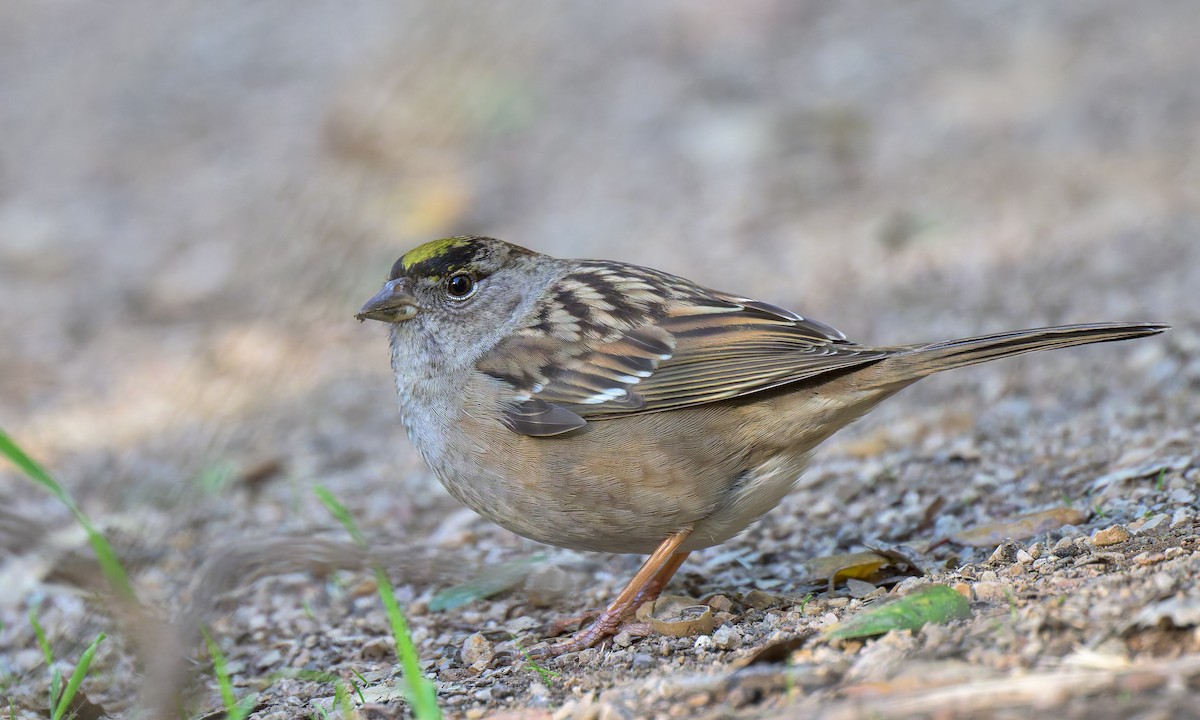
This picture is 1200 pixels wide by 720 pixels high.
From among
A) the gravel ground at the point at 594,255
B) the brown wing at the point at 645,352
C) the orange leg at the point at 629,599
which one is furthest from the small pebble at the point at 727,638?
the brown wing at the point at 645,352

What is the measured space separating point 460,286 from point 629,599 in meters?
1.16

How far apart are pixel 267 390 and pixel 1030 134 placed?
4476 mm

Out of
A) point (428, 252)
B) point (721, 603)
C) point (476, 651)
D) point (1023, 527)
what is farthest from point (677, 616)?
point (428, 252)

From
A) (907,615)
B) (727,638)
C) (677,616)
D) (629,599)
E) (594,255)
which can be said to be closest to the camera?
(907,615)

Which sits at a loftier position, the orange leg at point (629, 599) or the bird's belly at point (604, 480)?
the bird's belly at point (604, 480)

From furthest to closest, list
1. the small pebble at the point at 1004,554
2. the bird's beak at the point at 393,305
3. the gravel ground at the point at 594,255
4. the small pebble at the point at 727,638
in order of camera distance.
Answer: the bird's beak at the point at 393,305 < the small pebble at the point at 1004,554 < the small pebble at the point at 727,638 < the gravel ground at the point at 594,255

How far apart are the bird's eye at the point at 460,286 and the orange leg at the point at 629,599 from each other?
3.48ft

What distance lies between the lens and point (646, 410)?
3.55 metres

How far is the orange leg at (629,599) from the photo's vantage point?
3.42 meters

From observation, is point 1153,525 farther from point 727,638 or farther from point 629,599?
point 629,599

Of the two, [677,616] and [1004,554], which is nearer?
[1004,554]

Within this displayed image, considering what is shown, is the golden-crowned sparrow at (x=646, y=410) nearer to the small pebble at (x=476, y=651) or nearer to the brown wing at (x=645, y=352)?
the brown wing at (x=645, y=352)

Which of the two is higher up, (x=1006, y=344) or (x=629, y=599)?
(x=1006, y=344)

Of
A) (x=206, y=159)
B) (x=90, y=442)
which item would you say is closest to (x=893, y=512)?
(x=90, y=442)
